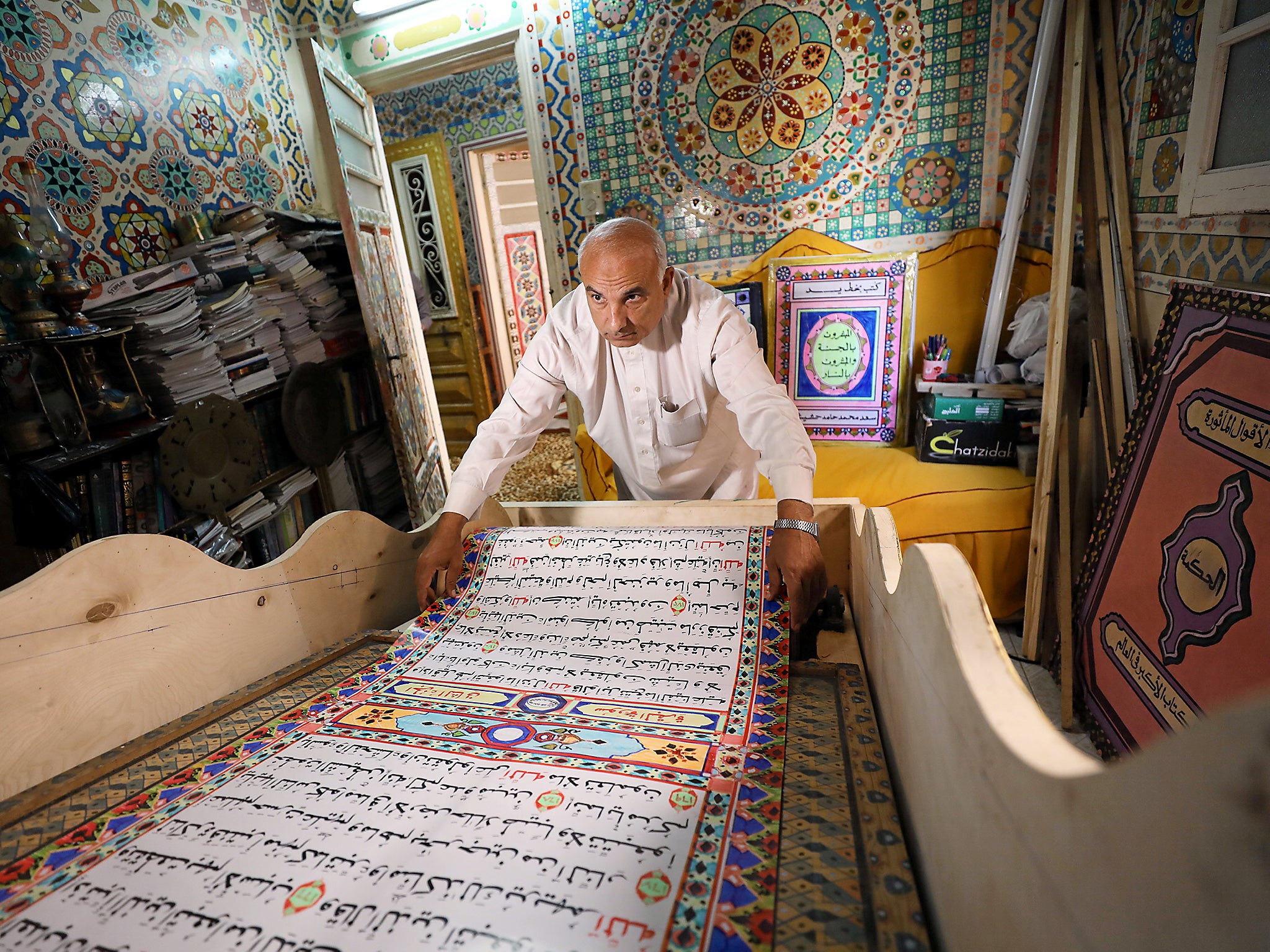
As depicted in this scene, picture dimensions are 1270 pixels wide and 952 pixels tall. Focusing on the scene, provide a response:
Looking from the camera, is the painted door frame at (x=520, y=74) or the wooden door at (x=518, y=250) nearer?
the painted door frame at (x=520, y=74)

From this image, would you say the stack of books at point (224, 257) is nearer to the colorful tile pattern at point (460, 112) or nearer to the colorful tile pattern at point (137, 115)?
the colorful tile pattern at point (137, 115)

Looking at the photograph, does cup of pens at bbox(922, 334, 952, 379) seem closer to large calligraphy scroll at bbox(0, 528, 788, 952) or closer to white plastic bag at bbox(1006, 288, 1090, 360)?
white plastic bag at bbox(1006, 288, 1090, 360)

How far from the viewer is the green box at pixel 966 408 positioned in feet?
8.14

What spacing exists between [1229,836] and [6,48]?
320cm

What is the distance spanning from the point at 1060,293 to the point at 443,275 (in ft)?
15.2

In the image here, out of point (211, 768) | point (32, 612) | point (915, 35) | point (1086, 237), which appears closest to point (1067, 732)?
point (1086, 237)

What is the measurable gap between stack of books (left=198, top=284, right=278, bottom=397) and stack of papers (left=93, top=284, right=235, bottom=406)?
59 millimetres

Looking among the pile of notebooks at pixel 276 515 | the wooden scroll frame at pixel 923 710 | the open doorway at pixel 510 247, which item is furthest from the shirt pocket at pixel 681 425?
the open doorway at pixel 510 247

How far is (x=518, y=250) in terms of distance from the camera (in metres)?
5.48

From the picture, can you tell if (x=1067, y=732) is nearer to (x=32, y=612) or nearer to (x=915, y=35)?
(x=32, y=612)

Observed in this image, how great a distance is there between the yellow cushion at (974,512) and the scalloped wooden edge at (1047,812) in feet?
6.04

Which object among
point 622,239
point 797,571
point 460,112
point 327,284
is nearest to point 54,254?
point 327,284

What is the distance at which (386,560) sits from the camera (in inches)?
51.5

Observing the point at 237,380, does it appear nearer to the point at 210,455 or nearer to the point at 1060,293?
the point at 210,455
